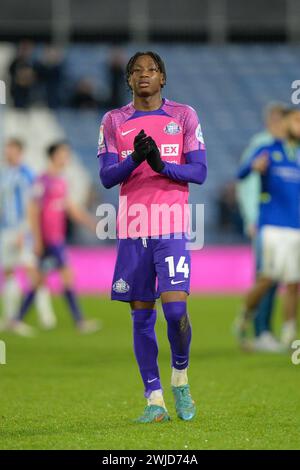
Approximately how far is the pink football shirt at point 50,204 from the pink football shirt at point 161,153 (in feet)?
24.0

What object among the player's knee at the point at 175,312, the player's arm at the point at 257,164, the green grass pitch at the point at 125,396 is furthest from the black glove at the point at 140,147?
the player's arm at the point at 257,164

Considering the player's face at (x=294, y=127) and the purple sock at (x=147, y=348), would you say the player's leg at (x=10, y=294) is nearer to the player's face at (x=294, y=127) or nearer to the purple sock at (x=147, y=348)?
the player's face at (x=294, y=127)

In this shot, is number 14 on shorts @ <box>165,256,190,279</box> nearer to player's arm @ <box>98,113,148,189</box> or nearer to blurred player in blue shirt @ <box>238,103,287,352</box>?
player's arm @ <box>98,113,148,189</box>

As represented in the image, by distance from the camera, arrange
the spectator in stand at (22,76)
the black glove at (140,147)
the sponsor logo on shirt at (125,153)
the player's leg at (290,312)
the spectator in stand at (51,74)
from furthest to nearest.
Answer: the spectator in stand at (51,74), the spectator in stand at (22,76), the player's leg at (290,312), the sponsor logo on shirt at (125,153), the black glove at (140,147)

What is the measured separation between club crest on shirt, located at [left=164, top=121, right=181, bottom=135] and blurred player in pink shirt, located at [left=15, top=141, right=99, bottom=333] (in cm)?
698

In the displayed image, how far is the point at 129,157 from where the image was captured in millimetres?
6195

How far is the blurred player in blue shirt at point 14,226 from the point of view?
13.6m

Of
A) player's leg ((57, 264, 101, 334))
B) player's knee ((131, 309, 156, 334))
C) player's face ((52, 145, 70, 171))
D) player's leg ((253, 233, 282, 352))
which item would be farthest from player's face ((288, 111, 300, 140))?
player's knee ((131, 309, 156, 334))

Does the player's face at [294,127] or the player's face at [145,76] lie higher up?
the player's face at [145,76]

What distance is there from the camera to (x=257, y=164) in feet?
34.5

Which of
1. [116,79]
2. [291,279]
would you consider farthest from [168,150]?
[116,79]

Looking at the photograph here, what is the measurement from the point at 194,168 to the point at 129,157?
39 centimetres
